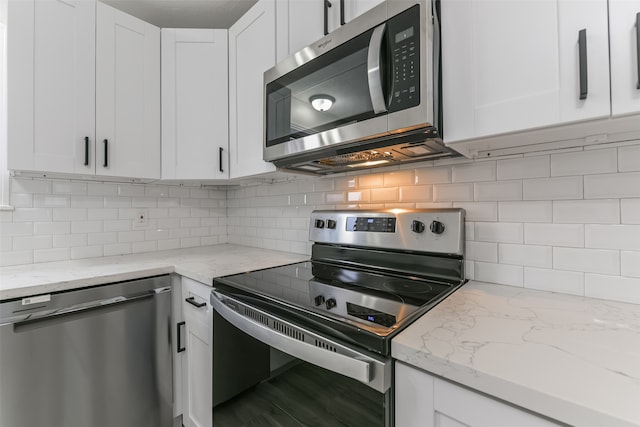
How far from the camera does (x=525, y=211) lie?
1011 millimetres

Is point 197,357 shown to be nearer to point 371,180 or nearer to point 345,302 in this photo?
point 345,302

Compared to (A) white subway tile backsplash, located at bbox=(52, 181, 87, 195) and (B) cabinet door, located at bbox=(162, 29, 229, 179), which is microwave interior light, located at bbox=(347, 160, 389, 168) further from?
(A) white subway tile backsplash, located at bbox=(52, 181, 87, 195)

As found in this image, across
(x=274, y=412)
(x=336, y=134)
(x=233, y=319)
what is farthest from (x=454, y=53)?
(x=274, y=412)

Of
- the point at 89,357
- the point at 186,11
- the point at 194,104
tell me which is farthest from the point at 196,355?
the point at 186,11

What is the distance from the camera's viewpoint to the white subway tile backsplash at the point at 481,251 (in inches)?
42.5

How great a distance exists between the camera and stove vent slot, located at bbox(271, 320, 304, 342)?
787 millimetres

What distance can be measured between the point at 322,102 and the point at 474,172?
2.16 ft

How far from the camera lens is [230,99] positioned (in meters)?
1.73

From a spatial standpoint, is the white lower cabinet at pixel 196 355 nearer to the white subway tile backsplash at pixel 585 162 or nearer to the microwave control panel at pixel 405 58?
the microwave control panel at pixel 405 58

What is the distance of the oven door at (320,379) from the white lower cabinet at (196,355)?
28cm

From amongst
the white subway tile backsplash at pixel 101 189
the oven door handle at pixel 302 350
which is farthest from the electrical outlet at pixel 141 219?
the oven door handle at pixel 302 350

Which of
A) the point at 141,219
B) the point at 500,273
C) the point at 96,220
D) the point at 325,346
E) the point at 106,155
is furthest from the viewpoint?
the point at 141,219

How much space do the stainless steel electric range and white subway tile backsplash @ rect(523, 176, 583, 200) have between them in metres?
0.25

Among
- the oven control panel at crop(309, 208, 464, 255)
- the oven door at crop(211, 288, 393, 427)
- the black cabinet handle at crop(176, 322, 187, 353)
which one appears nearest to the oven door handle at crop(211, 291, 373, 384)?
the oven door at crop(211, 288, 393, 427)
